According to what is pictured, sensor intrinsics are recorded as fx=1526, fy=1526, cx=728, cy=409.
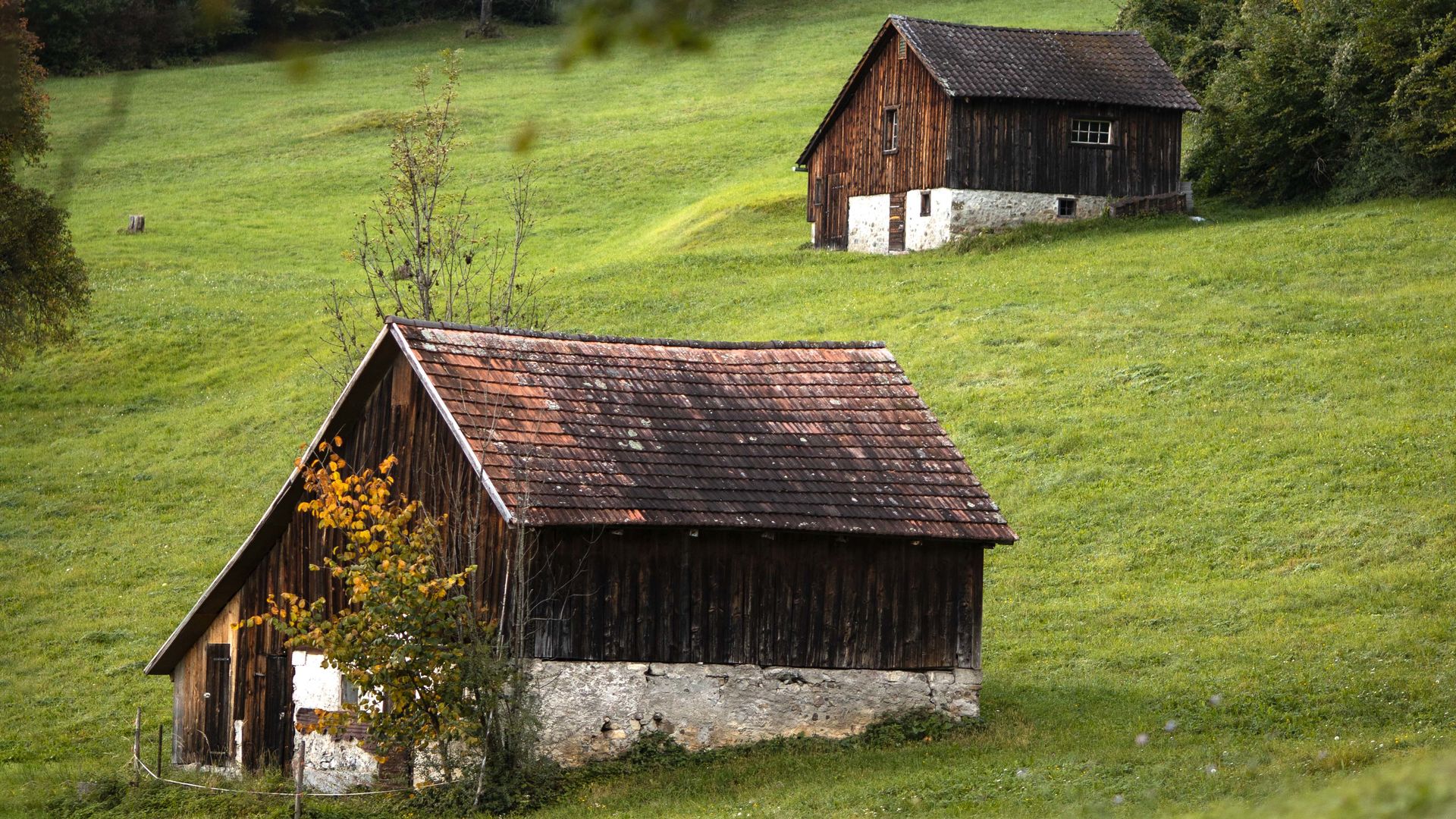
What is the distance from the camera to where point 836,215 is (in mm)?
46219

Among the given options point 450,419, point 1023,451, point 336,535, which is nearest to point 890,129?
point 1023,451

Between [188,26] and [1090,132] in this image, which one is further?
[1090,132]

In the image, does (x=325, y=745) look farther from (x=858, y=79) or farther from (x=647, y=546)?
(x=858, y=79)

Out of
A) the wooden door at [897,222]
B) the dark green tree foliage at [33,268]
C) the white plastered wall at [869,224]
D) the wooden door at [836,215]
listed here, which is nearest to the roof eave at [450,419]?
the dark green tree foliage at [33,268]

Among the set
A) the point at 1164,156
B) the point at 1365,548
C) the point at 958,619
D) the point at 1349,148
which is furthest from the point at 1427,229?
the point at 958,619

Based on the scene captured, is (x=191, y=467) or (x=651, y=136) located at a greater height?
(x=651, y=136)

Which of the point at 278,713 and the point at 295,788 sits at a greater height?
the point at 278,713

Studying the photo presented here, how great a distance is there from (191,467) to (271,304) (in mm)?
12205

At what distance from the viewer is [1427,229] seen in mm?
37156

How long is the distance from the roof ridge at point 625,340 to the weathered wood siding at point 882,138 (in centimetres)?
2193

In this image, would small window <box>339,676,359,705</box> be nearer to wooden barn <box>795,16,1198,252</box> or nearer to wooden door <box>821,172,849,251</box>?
wooden barn <box>795,16,1198,252</box>

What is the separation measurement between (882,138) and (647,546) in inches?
1129

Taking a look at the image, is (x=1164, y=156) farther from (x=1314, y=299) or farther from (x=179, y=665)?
(x=179, y=665)

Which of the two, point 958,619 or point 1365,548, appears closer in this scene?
point 958,619
